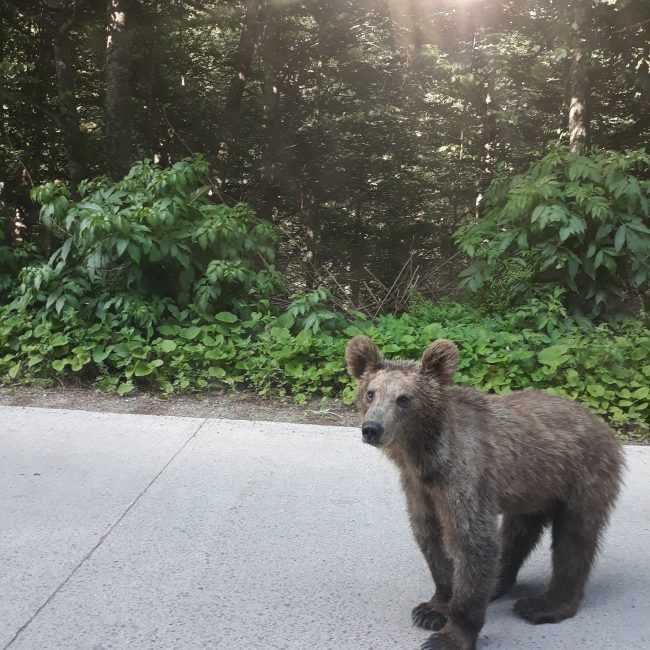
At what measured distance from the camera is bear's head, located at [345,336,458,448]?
280cm

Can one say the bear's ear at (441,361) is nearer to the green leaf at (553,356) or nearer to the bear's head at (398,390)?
the bear's head at (398,390)

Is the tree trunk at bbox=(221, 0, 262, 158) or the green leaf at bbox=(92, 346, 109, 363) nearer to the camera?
the green leaf at bbox=(92, 346, 109, 363)

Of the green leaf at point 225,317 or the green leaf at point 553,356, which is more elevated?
the green leaf at point 225,317

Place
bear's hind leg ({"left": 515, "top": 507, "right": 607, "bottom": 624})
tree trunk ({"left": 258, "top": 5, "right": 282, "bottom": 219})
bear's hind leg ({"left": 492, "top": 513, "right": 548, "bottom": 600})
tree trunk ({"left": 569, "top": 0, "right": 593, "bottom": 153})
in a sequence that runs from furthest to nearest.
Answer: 1. tree trunk ({"left": 258, "top": 5, "right": 282, "bottom": 219})
2. tree trunk ({"left": 569, "top": 0, "right": 593, "bottom": 153})
3. bear's hind leg ({"left": 492, "top": 513, "right": 548, "bottom": 600})
4. bear's hind leg ({"left": 515, "top": 507, "right": 607, "bottom": 624})

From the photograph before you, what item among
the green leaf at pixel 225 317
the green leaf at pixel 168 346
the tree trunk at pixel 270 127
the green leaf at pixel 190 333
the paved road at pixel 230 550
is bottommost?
the paved road at pixel 230 550

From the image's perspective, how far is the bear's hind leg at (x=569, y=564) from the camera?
3.12 meters

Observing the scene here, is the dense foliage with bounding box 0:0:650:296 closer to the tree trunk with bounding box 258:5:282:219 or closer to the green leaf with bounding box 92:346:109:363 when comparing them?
the tree trunk with bounding box 258:5:282:219

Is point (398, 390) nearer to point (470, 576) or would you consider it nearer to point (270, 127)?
point (470, 576)

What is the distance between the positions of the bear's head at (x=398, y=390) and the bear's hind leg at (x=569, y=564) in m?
0.76

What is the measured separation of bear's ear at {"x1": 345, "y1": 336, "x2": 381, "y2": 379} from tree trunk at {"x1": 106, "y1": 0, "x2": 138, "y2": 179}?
6.58 m

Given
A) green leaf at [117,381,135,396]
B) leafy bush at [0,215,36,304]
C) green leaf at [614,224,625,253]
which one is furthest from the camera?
leafy bush at [0,215,36,304]

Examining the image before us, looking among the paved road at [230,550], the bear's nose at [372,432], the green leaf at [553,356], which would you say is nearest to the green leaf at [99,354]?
the paved road at [230,550]

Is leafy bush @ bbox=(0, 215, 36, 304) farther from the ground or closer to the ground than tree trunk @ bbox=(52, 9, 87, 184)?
closer to the ground

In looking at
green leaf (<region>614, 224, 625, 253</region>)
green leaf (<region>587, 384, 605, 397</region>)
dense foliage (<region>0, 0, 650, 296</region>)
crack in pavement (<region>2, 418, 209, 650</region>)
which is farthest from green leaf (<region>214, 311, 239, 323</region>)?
dense foliage (<region>0, 0, 650, 296</region>)
